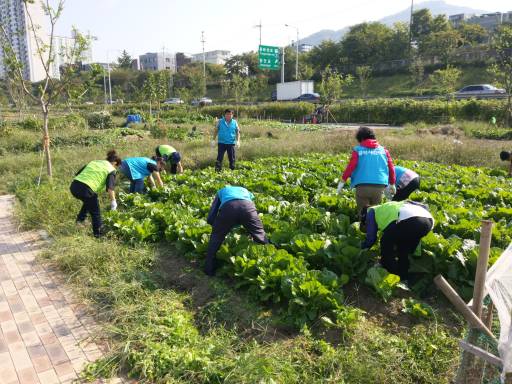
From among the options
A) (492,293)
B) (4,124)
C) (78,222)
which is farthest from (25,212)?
(4,124)

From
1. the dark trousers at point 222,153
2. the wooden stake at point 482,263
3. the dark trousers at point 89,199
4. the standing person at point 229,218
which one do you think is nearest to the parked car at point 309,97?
the dark trousers at point 222,153

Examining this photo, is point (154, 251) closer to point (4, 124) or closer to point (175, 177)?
point (175, 177)

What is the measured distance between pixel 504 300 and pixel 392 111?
27976 mm

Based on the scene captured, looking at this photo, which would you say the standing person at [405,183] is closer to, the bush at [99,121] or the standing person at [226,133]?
the standing person at [226,133]

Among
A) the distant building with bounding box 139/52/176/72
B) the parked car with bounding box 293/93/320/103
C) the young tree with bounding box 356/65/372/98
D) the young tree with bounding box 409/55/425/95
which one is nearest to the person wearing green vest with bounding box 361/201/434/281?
the parked car with bounding box 293/93/320/103

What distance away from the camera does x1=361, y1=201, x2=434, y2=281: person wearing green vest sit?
14.7 ft

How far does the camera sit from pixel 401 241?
4.63m

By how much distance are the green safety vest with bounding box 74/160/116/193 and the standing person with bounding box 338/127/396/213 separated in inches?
148

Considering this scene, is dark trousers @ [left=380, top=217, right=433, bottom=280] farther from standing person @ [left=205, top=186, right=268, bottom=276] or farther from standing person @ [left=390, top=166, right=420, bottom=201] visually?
A: standing person @ [left=390, top=166, right=420, bottom=201]

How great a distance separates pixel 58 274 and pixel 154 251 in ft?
4.15

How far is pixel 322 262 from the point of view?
5.10 m

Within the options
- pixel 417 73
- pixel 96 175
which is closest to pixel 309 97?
pixel 417 73

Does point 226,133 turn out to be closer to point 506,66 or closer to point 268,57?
point 506,66

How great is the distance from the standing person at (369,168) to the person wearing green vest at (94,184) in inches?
147
